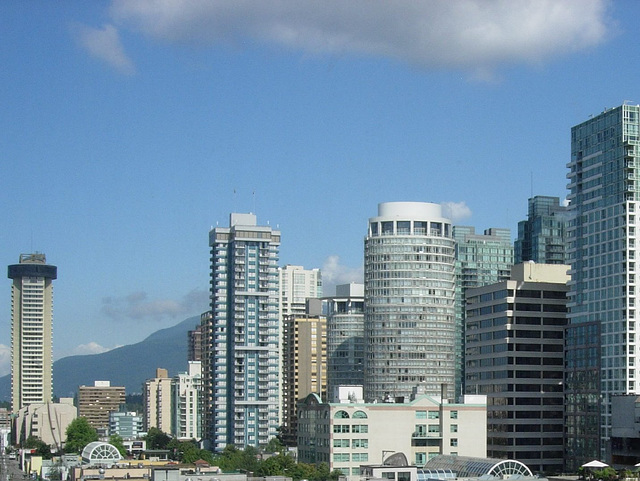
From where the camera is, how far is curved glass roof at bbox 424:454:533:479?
527 feet

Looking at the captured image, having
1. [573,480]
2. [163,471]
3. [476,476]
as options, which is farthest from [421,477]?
[163,471]

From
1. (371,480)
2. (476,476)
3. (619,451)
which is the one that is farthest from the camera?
(619,451)

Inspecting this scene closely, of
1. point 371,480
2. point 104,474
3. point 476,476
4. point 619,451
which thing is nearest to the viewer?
point 371,480

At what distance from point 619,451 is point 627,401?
848 centimetres

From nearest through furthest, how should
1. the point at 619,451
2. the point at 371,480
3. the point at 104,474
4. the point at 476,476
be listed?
the point at 371,480, the point at 476,476, the point at 104,474, the point at 619,451

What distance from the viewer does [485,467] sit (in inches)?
6442

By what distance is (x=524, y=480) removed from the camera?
512ft

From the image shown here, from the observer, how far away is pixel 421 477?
16438cm

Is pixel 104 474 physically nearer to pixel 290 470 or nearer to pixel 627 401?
pixel 290 470

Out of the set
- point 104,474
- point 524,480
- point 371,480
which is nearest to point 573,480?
point 524,480

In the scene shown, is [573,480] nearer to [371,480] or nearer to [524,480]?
[524,480]

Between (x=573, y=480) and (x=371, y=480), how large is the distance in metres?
31.2

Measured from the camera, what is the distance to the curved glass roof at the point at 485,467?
160500 mm

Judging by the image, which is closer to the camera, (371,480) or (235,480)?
(371,480)
